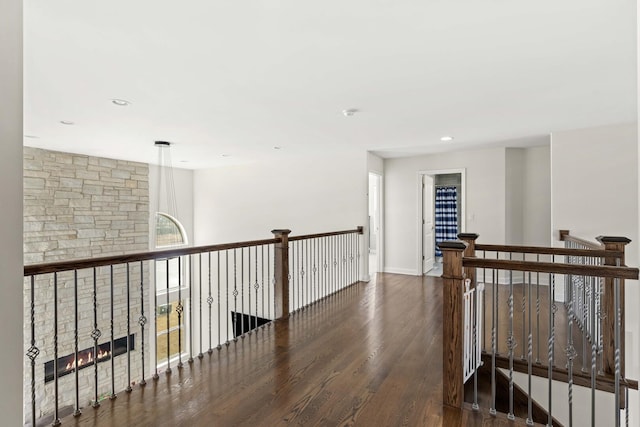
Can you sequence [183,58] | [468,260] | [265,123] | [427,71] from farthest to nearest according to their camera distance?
[265,123] → [427,71] → [183,58] → [468,260]

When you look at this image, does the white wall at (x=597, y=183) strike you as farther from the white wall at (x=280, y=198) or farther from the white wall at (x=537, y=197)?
the white wall at (x=280, y=198)

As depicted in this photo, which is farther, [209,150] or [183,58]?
[209,150]

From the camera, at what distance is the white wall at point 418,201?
550cm

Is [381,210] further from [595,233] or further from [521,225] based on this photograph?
[595,233]

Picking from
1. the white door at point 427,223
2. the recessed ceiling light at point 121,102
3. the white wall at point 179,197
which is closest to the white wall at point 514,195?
the white door at point 427,223

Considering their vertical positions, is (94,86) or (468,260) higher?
(94,86)

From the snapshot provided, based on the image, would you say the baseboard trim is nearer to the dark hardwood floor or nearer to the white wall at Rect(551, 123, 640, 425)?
the white wall at Rect(551, 123, 640, 425)

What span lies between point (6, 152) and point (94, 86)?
93.1 inches

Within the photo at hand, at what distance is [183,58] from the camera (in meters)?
2.29

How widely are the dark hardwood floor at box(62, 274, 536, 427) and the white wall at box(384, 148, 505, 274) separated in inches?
103

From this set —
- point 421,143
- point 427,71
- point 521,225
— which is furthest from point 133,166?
point 521,225

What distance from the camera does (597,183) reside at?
13.6 feet

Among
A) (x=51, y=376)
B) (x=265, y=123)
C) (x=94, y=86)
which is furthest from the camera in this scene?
(x=51, y=376)

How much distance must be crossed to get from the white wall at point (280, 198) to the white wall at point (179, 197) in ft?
0.50
